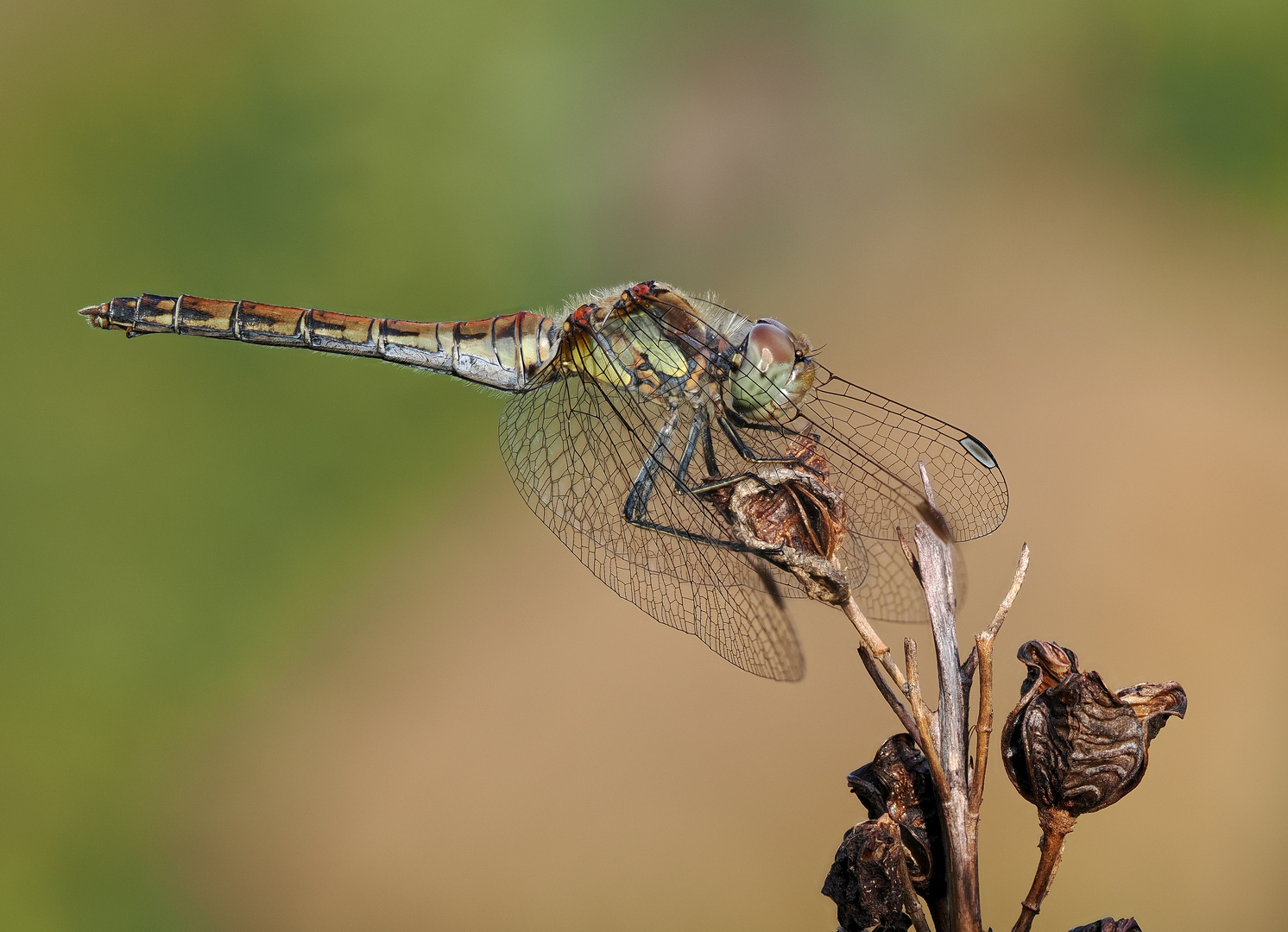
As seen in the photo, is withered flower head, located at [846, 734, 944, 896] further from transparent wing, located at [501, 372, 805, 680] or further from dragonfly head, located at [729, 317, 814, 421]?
dragonfly head, located at [729, 317, 814, 421]

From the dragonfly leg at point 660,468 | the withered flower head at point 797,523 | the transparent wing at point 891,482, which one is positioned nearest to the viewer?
the withered flower head at point 797,523

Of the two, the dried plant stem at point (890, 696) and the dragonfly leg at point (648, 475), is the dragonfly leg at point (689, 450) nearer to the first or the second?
the dragonfly leg at point (648, 475)

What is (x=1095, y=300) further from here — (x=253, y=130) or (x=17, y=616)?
(x=17, y=616)

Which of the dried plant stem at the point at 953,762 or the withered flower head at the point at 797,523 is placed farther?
the withered flower head at the point at 797,523

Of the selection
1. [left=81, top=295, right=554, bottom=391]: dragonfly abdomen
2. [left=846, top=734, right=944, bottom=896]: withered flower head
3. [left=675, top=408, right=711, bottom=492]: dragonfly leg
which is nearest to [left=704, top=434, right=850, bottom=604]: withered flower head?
[left=846, top=734, right=944, bottom=896]: withered flower head

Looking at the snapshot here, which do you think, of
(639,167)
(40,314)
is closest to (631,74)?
(639,167)

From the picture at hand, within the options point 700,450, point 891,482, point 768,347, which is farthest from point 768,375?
point 891,482

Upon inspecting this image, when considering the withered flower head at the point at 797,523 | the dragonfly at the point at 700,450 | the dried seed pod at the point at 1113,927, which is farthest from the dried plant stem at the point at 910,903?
the dragonfly at the point at 700,450
